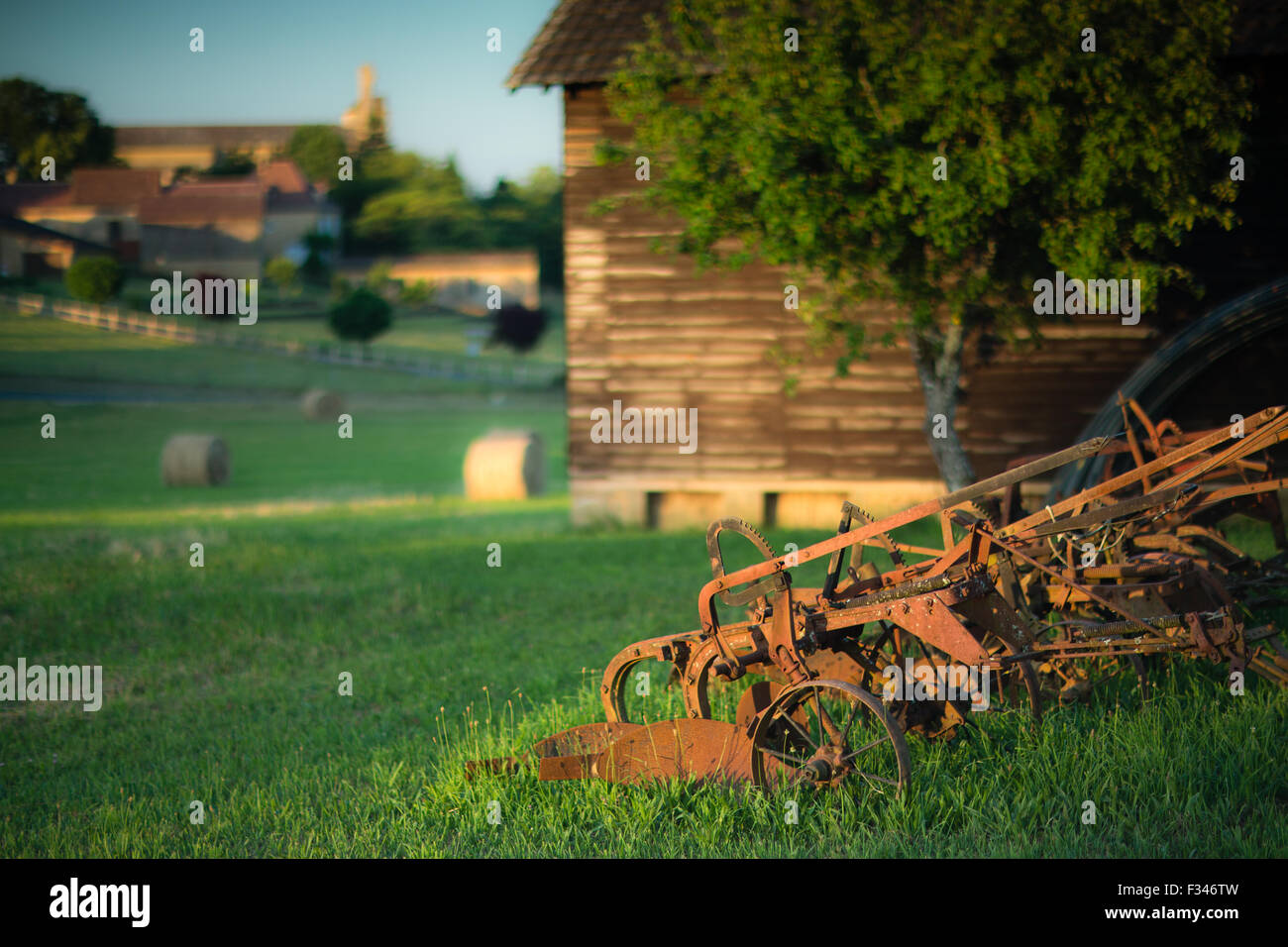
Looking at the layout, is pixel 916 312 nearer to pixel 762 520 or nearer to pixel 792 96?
pixel 792 96

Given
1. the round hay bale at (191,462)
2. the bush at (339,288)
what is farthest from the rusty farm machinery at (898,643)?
the bush at (339,288)

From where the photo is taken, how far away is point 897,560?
6039mm

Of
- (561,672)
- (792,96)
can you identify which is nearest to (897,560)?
(561,672)

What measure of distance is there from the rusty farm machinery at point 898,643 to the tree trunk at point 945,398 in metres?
6.35

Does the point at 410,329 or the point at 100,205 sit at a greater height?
the point at 410,329

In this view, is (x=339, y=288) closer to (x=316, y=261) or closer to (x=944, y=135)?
(x=316, y=261)

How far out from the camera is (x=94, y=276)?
73.2ft

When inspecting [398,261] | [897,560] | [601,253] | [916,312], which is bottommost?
[897,560]

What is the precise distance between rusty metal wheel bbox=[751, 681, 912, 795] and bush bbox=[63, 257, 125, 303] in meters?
19.9

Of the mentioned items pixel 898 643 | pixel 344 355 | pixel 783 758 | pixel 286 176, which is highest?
pixel 286 176

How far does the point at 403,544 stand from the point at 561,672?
7114mm

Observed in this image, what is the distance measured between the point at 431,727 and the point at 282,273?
59.3 m

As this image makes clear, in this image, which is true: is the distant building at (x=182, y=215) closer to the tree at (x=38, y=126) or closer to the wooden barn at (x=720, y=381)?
the tree at (x=38, y=126)

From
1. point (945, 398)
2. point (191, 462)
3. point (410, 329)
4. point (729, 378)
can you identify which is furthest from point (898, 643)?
point (410, 329)
